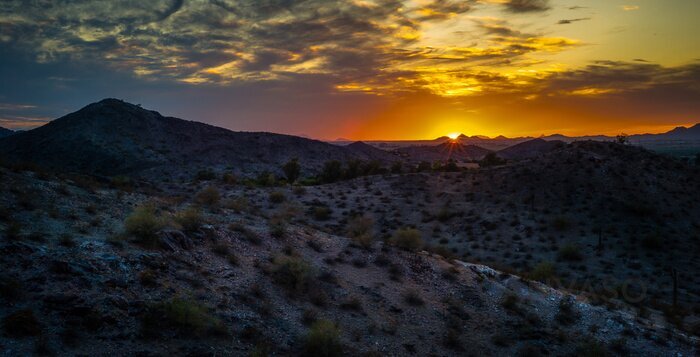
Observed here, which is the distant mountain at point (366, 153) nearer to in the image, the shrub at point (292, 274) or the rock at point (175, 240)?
the shrub at point (292, 274)

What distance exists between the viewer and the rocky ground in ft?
33.4

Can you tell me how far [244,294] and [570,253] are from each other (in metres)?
24.5

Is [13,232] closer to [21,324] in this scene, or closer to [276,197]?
[21,324]

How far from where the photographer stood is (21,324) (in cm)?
895

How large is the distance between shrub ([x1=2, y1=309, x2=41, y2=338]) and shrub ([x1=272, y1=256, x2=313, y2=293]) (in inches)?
286

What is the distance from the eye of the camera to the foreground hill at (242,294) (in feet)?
33.3

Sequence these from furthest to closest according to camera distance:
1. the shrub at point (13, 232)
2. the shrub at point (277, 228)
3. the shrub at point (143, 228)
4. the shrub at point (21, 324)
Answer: the shrub at point (277, 228), the shrub at point (143, 228), the shrub at point (13, 232), the shrub at point (21, 324)

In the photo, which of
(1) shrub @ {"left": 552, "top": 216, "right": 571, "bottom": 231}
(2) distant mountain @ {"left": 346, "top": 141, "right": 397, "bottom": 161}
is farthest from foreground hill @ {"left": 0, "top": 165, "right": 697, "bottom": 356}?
(2) distant mountain @ {"left": 346, "top": 141, "right": 397, "bottom": 161}

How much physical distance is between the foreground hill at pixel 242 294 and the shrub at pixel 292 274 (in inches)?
1.9

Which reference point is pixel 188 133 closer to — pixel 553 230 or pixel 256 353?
pixel 553 230

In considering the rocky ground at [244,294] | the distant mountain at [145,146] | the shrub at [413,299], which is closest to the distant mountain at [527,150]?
the distant mountain at [145,146]

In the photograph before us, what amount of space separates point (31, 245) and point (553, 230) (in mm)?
34318

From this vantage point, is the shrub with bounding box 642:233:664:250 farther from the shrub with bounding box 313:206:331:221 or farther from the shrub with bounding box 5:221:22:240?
the shrub with bounding box 5:221:22:240

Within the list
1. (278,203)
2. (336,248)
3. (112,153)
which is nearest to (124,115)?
(112,153)
